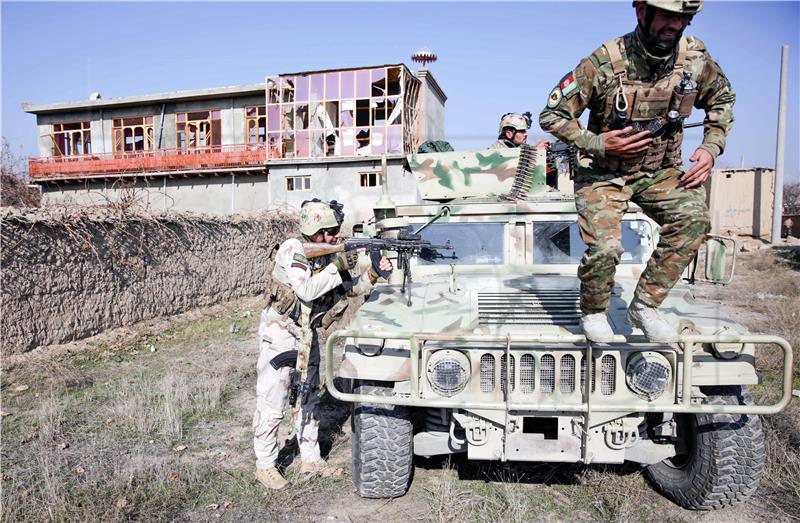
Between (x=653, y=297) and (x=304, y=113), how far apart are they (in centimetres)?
1982

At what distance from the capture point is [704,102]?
8.93 feet

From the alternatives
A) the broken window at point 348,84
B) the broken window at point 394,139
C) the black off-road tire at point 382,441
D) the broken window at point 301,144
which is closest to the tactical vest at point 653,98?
the black off-road tire at point 382,441

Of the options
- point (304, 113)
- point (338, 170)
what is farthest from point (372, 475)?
point (304, 113)

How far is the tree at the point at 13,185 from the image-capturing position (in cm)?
1205

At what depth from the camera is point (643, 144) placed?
2619 millimetres

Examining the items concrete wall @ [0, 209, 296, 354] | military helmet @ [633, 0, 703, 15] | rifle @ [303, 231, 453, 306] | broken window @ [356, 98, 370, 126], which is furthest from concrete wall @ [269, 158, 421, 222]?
military helmet @ [633, 0, 703, 15]

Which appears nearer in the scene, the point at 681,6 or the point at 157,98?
the point at 681,6

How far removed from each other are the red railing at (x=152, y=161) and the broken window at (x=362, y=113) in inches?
155

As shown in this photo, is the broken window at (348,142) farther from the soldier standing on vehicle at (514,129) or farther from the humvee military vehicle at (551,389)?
the humvee military vehicle at (551,389)

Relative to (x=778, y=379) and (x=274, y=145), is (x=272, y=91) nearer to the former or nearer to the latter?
(x=274, y=145)

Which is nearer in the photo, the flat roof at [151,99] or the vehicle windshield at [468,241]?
the vehicle windshield at [468,241]

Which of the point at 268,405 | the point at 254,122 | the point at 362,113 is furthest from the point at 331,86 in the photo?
the point at 268,405

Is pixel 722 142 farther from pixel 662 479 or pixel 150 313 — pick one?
pixel 150 313

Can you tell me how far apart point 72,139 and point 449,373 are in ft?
91.1
